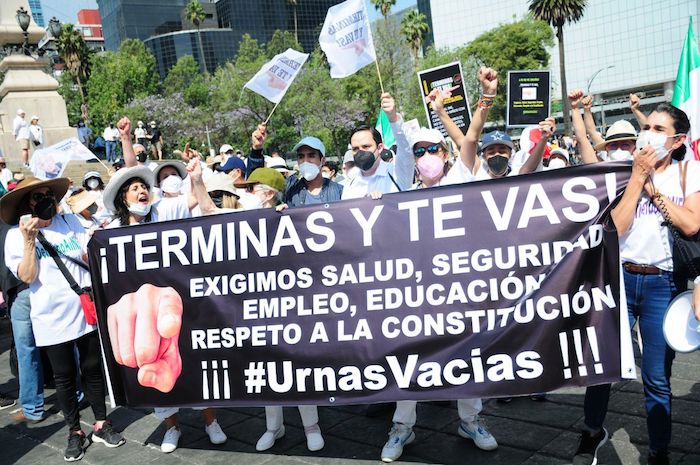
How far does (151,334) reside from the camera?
4.34 metres

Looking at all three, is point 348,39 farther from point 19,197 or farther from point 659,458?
point 659,458

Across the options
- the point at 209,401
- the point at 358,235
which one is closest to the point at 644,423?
the point at 358,235

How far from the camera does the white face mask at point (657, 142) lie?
3270 mm

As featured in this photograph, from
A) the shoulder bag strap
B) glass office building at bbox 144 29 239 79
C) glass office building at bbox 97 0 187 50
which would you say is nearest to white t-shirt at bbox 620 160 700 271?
the shoulder bag strap

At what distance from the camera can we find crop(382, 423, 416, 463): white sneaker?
402 cm

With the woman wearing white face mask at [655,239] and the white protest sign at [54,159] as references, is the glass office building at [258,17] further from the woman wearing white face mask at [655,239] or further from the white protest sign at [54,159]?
the woman wearing white face mask at [655,239]

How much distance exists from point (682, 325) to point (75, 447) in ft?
13.2

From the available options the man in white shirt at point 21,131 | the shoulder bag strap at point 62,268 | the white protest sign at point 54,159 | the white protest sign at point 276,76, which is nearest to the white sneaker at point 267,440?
the shoulder bag strap at point 62,268

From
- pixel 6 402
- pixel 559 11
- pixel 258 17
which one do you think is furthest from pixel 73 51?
pixel 258 17

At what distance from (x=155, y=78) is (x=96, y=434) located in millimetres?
69528

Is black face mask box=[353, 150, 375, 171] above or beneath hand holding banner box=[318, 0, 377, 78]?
beneath

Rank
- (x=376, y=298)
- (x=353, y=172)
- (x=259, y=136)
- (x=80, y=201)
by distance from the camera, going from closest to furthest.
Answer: (x=376, y=298) < (x=259, y=136) < (x=80, y=201) < (x=353, y=172)

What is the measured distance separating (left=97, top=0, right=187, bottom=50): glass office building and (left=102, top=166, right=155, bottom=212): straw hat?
403 feet

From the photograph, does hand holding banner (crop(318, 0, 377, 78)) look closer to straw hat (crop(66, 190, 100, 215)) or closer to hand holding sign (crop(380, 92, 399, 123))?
hand holding sign (crop(380, 92, 399, 123))
